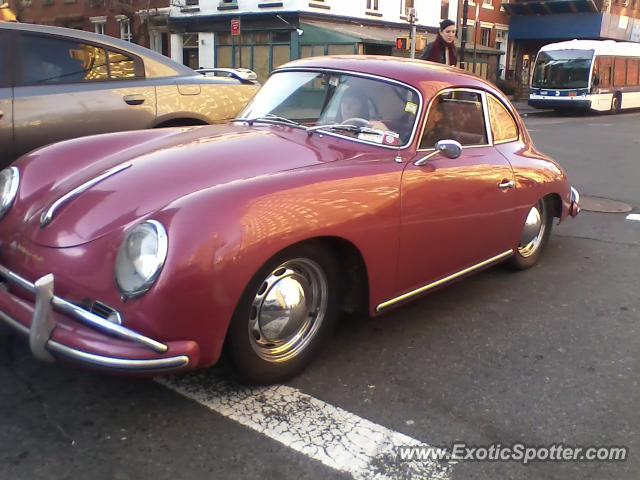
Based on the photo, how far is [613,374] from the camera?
3.30 m

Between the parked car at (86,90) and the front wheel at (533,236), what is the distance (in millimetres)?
2851

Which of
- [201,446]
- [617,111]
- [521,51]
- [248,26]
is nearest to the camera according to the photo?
[201,446]

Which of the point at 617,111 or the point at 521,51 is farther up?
the point at 521,51

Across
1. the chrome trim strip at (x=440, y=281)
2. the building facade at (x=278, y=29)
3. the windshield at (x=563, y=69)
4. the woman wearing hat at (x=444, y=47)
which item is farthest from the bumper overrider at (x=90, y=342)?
the building facade at (x=278, y=29)

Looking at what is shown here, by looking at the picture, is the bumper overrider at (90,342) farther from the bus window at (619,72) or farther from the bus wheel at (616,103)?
the bus window at (619,72)

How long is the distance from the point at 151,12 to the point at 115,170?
30.0 m

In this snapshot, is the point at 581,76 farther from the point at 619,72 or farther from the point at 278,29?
the point at 278,29

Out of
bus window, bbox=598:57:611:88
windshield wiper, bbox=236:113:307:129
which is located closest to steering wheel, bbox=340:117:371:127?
windshield wiper, bbox=236:113:307:129

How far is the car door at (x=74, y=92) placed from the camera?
195 inches

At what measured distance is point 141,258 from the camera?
2.51 meters

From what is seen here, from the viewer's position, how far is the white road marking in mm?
2482

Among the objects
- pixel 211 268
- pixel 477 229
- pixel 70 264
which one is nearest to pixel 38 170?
pixel 70 264

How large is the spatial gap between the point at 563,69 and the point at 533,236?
72.5 feet

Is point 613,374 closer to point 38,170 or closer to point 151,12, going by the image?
point 38,170
